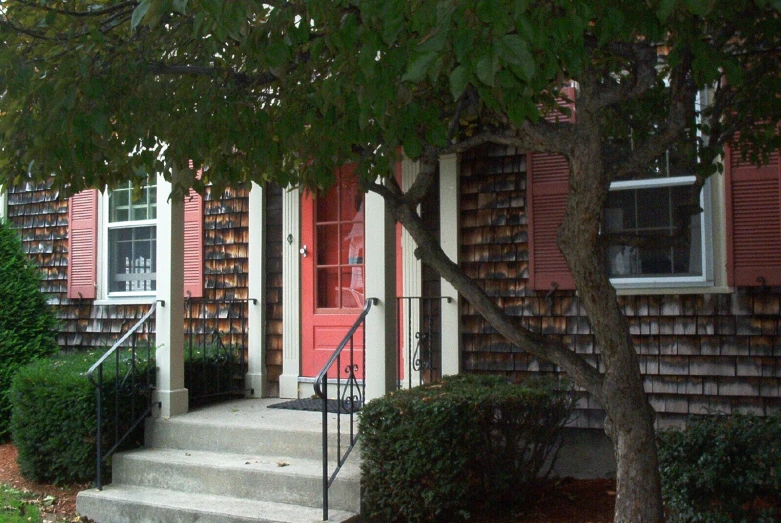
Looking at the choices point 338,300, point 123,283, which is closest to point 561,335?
point 338,300

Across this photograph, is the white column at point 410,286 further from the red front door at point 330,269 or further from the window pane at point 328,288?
the window pane at point 328,288

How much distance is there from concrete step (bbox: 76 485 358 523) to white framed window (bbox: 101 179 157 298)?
297 centimetres

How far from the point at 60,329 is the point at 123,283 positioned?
958mm

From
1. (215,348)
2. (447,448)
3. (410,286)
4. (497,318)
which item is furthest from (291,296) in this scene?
(497,318)

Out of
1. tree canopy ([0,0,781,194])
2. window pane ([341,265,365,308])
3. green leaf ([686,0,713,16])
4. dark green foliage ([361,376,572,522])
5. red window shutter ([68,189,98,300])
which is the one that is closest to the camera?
green leaf ([686,0,713,16])

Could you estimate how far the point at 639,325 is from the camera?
620 cm

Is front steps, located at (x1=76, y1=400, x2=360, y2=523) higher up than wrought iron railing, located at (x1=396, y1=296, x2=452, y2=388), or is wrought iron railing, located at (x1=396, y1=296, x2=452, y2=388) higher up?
wrought iron railing, located at (x1=396, y1=296, x2=452, y2=388)

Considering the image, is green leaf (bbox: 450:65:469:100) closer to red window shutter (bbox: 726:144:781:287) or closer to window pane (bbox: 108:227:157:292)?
red window shutter (bbox: 726:144:781:287)

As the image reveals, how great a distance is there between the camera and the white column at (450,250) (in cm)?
684

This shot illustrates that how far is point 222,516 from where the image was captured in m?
5.35

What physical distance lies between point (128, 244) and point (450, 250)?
12.6 feet

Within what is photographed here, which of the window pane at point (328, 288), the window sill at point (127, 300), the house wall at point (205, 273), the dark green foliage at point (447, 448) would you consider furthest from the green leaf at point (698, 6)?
the window sill at point (127, 300)

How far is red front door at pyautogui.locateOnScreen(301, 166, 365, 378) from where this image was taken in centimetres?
754

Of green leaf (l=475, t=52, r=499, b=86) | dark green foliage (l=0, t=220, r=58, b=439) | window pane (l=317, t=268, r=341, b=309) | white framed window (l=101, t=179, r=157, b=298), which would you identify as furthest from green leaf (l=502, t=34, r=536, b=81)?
dark green foliage (l=0, t=220, r=58, b=439)
